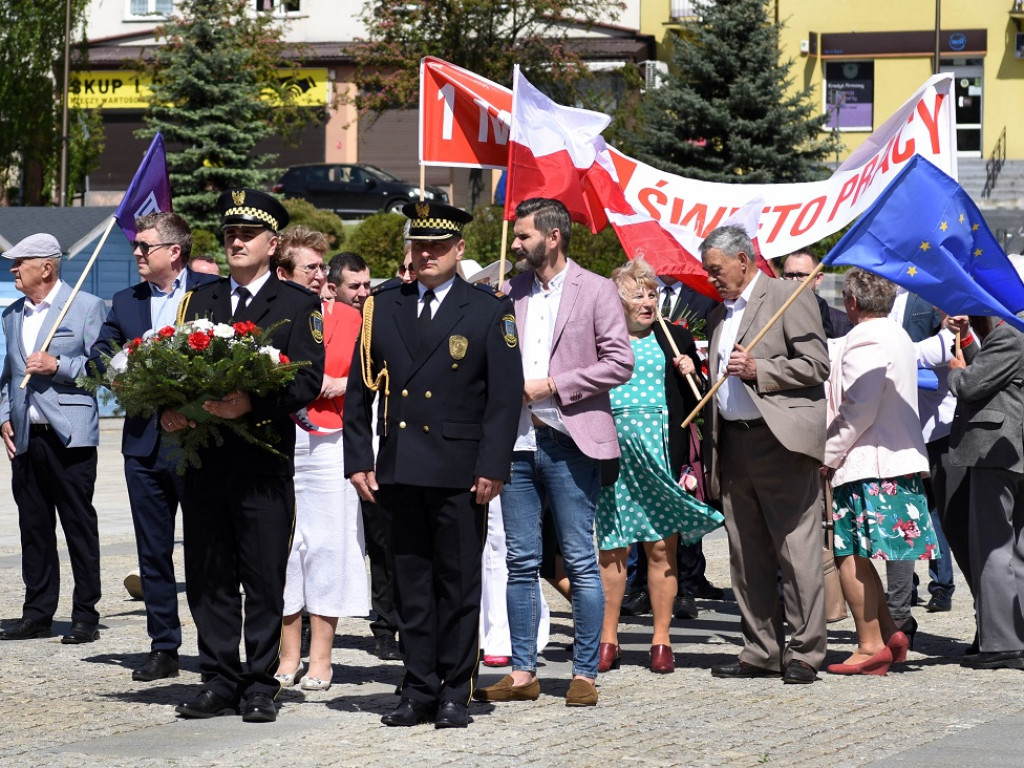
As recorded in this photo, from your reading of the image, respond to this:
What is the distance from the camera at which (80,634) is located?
884cm

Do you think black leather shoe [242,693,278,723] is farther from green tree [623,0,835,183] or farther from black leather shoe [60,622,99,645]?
green tree [623,0,835,183]

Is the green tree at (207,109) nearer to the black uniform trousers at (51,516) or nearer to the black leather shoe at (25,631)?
the black uniform trousers at (51,516)

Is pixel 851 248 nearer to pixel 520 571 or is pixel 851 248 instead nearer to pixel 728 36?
pixel 520 571

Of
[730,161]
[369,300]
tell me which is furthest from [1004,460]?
[730,161]

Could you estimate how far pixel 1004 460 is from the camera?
27.7 feet

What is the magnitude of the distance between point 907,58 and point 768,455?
124 ft

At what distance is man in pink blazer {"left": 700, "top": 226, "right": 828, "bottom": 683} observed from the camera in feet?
26.1

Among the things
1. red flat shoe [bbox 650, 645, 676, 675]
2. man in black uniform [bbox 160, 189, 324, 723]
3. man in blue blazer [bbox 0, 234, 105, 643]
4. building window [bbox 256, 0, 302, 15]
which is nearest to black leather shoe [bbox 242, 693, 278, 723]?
man in black uniform [bbox 160, 189, 324, 723]

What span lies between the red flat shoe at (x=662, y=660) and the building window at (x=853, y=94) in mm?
37601

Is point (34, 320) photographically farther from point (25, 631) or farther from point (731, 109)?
point (731, 109)

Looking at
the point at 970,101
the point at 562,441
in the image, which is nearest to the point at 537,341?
the point at 562,441

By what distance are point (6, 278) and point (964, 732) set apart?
68.1ft

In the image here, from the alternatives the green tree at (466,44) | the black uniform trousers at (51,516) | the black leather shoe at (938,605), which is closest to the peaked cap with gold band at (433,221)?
the black uniform trousers at (51,516)

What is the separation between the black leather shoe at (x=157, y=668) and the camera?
781 centimetres
